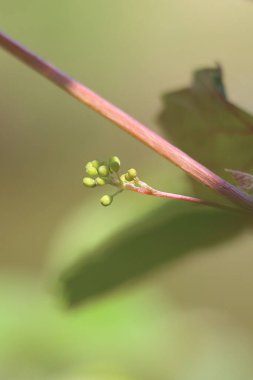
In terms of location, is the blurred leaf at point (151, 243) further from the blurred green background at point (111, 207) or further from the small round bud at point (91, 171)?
the small round bud at point (91, 171)

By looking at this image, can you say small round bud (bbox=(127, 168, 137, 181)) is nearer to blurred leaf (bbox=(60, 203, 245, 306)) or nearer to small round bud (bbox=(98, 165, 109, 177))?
small round bud (bbox=(98, 165, 109, 177))

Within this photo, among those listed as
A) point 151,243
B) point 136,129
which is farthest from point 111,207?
point 136,129

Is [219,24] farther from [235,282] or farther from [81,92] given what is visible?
[81,92]

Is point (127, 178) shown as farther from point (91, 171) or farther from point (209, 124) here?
point (209, 124)

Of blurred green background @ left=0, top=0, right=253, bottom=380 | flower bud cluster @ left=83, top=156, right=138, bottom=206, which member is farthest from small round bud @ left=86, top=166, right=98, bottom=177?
blurred green background @ left=0, top=0, right=253, bottom=380

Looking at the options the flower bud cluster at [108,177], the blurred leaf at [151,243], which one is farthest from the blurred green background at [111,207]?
the flower bud cluster at [108,177]

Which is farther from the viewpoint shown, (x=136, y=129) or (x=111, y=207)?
(x=111, y=207)
